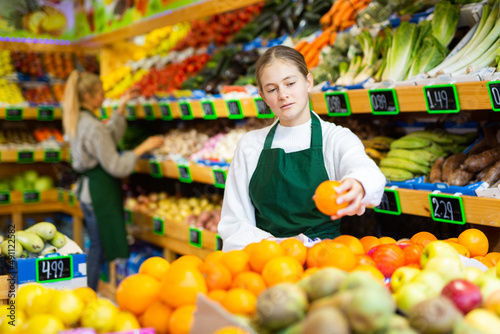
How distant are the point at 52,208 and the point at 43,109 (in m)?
1.17

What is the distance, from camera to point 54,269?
217 centimetres

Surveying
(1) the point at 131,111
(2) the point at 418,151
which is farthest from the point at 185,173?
(2) the point at 418,151

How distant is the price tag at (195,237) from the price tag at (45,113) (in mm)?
3067

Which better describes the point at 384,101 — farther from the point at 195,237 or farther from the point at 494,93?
the point at 195,237

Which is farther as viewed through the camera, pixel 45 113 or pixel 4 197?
pixel 45 113

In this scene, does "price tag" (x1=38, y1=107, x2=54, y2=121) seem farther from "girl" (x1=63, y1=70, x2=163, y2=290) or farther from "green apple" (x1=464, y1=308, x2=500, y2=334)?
"green apple" (x1=464, y1=308, x2=500, y2=334)

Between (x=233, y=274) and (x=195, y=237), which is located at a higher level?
(x=233, y=274)

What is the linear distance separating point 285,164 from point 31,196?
464cm

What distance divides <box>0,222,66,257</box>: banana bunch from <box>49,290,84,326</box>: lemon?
862 millimetres

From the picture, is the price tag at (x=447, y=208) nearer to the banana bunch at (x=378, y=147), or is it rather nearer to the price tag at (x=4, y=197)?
the banana bunch at (x=378, y=147)

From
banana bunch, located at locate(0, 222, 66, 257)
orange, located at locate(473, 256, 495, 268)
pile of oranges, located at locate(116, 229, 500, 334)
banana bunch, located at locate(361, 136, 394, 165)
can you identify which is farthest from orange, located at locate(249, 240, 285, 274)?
banana bunch, located at locate(361, 136, 394, 165)

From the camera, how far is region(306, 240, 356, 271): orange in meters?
1.49

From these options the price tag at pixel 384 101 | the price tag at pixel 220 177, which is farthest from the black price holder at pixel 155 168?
the price tag at pixel 384 101

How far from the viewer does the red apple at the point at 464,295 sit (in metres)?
1.20
